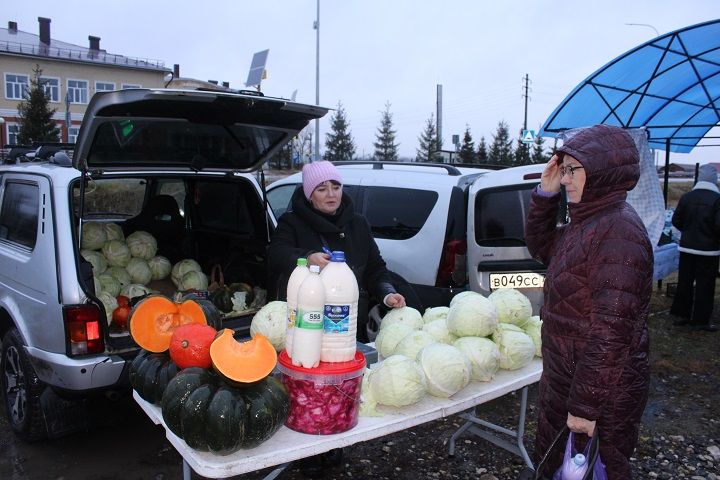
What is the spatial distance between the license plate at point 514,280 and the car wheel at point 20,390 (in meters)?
3.50

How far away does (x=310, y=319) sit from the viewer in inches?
80.0

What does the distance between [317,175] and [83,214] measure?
1.84 m

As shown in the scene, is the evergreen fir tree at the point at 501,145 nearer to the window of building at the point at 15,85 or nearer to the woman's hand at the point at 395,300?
the window of building at the point at 15,85

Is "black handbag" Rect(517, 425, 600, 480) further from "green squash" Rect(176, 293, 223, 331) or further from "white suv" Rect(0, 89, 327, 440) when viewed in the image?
"white suv" Rect(0, 89, 327, 440)

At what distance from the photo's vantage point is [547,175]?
94.7 inches

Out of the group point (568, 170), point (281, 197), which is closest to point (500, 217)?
point (568, 170)

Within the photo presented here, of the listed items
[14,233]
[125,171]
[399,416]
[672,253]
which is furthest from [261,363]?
[672,253]

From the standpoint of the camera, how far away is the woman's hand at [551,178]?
238 centimetres

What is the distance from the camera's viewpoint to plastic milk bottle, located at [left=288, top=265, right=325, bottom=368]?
6.64 ft

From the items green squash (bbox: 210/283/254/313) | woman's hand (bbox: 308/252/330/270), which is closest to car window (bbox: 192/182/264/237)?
green squash (bbox: 210/283/254/313)

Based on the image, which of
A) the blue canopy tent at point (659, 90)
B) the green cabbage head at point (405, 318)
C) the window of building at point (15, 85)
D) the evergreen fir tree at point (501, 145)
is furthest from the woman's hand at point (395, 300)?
the window of building at point (15, 85)

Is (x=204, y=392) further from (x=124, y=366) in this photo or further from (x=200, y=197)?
(x=200, y=197)

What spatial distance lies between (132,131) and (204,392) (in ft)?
7.60

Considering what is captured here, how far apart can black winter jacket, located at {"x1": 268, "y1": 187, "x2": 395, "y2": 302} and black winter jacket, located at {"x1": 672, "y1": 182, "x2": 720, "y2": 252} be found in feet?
18.1
